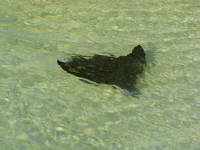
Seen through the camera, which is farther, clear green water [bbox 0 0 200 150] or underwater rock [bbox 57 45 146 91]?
underwater rock [bbox 57 45 146 91]

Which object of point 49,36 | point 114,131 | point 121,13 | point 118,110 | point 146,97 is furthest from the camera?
point 121,13

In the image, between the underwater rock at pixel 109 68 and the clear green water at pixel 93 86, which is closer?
the clear green water at pixel 93 86

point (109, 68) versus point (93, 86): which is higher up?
point (109, 68)

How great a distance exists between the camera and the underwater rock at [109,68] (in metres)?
4.56

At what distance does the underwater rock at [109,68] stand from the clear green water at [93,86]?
12 centimetres

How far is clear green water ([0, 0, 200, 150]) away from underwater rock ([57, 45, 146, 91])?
0.12 meters

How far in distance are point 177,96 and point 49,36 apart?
2.64 metres

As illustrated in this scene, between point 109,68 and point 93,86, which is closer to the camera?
point 93,86

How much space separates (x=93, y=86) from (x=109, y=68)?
1.26ft

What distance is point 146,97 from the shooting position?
4.53 m

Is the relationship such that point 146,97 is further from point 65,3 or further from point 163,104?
point 65,3

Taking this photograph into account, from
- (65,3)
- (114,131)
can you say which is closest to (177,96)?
(114,131)

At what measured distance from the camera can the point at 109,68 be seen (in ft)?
15.4

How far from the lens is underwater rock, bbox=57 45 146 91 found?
4559mm
